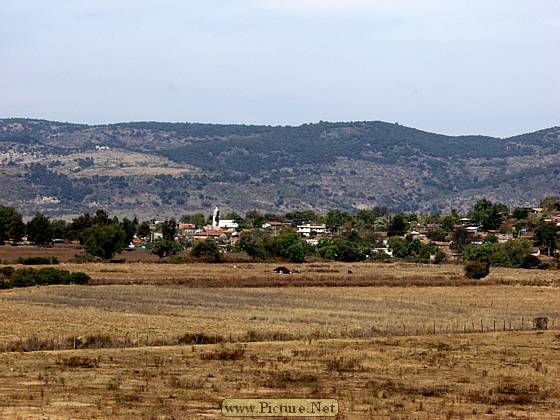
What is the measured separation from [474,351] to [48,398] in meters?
18.1

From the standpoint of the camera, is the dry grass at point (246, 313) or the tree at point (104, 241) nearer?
the dry grass at point (246, 313)

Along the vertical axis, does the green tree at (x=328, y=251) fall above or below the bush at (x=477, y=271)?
below

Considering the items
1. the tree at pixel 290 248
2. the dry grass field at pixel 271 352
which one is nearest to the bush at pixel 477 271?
the dry grass field at pixel 271 352

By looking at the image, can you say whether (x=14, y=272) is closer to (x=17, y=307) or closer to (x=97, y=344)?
(x=17, y=307)

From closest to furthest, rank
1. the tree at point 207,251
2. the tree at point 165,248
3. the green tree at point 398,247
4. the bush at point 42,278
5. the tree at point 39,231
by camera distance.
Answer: the bush at point 42,278, the tree at point 207,251, the tree at point 165,248, the tree at point 39,231, the green tree at point 398,247

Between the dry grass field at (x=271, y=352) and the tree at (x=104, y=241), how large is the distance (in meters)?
50.2

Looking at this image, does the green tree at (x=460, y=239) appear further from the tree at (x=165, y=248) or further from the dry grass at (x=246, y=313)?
the dry grass at (x=246, y=313)

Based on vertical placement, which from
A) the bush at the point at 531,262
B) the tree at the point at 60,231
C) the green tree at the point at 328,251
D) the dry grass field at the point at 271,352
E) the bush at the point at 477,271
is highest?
the dry grass field at the point at 271,352

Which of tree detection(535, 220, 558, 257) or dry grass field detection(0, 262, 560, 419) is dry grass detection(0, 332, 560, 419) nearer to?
dry grass field detection(0, 262, 560, 419)

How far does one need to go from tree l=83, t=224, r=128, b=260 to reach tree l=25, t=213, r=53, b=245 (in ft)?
82.9

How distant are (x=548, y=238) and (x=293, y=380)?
4873 inches

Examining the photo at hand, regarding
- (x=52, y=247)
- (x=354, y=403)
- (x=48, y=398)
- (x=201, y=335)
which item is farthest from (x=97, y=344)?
(x=52, y=247)

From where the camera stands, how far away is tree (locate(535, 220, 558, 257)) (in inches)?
5802

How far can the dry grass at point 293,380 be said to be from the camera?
84.1ft
